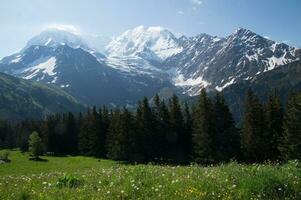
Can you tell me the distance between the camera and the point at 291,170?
13.8 m

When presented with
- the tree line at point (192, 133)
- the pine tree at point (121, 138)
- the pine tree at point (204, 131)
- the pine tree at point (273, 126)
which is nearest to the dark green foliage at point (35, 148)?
the tree line at point (192, 133)

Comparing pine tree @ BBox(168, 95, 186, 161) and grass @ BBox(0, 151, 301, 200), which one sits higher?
pine tree @ BBox(168, 95, 186, 161)

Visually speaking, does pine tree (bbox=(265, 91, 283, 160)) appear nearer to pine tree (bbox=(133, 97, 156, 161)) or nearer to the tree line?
the tree line

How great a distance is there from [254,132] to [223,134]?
7.35m

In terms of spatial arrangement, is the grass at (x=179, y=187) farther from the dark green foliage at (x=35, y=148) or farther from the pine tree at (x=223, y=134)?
the dark green foliage at (x=35, y=148)

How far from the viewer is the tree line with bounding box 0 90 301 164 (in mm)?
71250

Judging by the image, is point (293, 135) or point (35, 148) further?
point (35, 148)

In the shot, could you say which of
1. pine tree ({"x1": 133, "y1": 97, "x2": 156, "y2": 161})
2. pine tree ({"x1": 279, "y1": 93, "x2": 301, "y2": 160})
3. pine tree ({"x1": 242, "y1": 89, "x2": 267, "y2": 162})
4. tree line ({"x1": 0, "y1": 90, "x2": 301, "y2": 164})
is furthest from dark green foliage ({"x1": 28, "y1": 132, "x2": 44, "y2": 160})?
pine tree ({"x1": 279, "y1": 93, "x2": 301, "y2": 160})

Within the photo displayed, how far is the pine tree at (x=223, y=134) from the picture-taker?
248 ft

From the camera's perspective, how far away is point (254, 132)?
72562 mm

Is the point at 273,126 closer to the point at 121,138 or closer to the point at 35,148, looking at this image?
the point at 121,138

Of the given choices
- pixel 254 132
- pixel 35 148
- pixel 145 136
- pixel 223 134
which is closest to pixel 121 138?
pixel 145 136

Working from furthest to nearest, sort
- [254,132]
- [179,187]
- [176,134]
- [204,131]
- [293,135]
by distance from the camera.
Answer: [176,134] → [204,131] → [254,132] → [293,135] → [179,187]

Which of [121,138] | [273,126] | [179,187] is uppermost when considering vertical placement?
[273,126]
